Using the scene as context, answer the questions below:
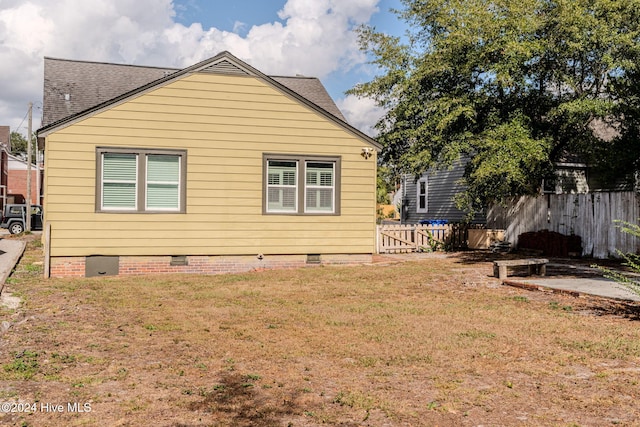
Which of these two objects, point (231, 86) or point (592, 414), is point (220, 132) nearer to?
point (231, 86)

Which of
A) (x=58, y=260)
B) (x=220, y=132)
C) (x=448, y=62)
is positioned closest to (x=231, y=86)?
(x=220, y=132)

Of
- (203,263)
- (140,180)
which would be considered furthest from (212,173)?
(203,263)

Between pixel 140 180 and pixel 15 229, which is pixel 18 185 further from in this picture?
pixel 140 180

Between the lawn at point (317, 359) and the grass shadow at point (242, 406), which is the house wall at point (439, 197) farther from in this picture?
the grass shadow at point (242, 406)

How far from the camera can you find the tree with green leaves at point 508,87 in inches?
A: 655

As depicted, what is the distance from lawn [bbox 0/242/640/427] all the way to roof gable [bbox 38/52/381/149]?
16.6 ft

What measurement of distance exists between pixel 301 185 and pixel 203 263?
10.8 feet

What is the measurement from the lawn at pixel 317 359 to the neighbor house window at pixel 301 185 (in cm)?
415

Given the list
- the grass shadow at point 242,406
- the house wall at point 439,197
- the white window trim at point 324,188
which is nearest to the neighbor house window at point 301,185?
the white window trim at point 324,188

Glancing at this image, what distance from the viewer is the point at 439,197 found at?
28.1m

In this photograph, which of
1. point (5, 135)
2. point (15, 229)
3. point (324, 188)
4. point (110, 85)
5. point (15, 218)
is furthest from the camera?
point (5, 135)

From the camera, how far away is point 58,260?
13008 millimetres

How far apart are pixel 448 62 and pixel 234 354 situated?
50.8ft

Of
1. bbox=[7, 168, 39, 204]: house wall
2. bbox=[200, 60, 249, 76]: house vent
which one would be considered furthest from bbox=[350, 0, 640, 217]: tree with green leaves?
bbox=[7, 168, 39, 204]: house wall
